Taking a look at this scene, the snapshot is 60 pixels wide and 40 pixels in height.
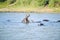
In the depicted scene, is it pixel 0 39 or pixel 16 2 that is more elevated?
pixel 0 39

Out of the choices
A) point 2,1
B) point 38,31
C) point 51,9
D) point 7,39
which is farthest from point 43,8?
point 7,39

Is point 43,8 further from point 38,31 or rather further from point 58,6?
point 38,31

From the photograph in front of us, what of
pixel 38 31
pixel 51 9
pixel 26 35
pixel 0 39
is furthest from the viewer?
pixel 51 9

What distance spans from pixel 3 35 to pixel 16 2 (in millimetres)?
67546

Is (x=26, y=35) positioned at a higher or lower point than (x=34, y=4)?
higher

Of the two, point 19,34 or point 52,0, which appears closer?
point 19,34

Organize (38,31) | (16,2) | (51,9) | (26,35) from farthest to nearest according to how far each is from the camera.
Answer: (16,2)
(51,9)
(38,31)
(26,35)

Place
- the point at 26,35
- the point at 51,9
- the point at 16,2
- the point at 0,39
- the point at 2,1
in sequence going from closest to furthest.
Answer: the point at 0,39, the point at 26,35, the point at 51,9, the point at 16,2, the point at 2,1

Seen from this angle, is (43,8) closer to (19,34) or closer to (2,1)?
(2,1)

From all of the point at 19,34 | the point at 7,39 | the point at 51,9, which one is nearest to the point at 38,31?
the point at 19,34

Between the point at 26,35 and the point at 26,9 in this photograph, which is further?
the point at 26,9

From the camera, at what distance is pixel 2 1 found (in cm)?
12019

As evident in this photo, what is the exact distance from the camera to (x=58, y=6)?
92938mm

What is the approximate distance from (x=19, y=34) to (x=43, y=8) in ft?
173
